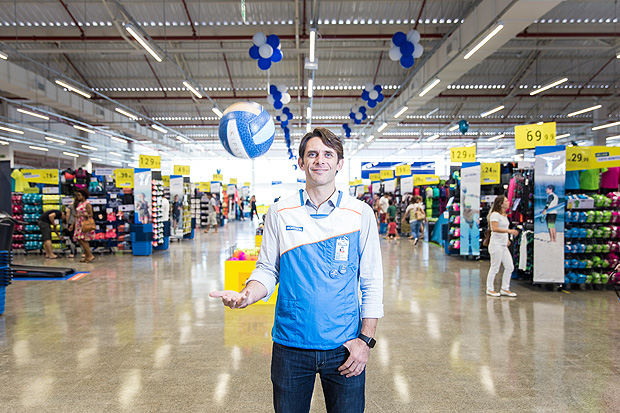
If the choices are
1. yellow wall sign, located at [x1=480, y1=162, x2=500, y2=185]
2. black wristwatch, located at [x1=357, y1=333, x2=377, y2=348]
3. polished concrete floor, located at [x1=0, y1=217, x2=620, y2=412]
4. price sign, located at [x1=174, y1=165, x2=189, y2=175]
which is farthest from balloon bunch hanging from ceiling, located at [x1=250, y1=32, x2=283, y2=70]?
price sign, located at [x1=174, y1=165, x2=189, y2=175]

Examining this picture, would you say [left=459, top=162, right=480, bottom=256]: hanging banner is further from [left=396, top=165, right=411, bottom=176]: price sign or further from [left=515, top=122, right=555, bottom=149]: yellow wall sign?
[left=396, top=165, right=411, bottom=176]: price sign

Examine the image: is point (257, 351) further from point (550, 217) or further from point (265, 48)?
point (265, 48)

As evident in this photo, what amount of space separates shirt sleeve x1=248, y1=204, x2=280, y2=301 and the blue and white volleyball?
6.33ft

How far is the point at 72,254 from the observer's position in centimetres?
1058

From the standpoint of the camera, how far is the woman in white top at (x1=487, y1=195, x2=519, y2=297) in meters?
6.06

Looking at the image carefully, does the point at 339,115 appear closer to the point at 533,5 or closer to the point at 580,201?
the point at 533,5

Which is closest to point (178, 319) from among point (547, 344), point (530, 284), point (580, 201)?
point (547, 344)

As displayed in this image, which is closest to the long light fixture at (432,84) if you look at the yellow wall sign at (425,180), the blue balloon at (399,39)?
the yellow wall sign at (425,180)

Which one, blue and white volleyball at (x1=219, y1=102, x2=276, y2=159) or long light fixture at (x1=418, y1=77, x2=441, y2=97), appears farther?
long light fixture at (x1=418, y1=77, x2=441, y2=97)

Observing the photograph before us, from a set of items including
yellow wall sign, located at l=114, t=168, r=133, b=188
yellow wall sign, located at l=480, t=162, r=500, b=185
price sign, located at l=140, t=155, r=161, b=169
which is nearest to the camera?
yellow wall sign, located at l=480, t=162, r=500, b=185

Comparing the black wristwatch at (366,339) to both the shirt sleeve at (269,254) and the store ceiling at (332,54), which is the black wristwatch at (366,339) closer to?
the shirt sleeve at (269,254)

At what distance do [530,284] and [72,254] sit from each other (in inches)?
414

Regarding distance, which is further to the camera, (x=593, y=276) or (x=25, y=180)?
(x=25, y=180)

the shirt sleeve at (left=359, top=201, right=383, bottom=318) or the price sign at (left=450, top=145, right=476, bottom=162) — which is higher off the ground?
the price sign at (left=450, top=145, right=476, bottom=162)
